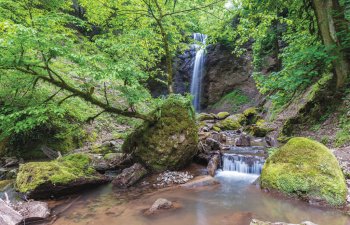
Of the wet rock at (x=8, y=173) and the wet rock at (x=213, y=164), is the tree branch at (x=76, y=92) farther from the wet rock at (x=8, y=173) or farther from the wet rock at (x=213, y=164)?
the wet rock at (x=8, y=173)

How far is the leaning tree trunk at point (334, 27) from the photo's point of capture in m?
7.33

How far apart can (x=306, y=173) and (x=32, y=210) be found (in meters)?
5.31

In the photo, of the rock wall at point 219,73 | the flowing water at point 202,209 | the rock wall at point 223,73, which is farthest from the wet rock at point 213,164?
the rock wall at point 223,73

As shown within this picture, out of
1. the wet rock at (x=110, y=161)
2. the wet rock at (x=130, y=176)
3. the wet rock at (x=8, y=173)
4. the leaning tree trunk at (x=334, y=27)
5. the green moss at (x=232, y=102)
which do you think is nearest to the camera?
the wet rock at (x=130, y=176)

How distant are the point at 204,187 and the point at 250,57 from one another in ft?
59.2

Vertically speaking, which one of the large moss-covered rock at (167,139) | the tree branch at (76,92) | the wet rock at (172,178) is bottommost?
the wet rock at (172,178)

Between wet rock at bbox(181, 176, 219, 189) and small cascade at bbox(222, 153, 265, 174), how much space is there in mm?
1125

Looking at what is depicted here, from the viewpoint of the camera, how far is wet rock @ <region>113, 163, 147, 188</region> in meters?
6.23

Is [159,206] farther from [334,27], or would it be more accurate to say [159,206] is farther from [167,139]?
[334,27]

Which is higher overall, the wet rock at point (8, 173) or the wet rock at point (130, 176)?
the wet rock at point (8, 173)

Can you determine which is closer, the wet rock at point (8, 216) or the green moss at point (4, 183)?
the wet rock at point (8, 216)

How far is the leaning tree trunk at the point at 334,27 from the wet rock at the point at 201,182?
516 cm

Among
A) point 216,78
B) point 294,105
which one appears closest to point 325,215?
point 294,105

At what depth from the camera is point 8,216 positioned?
4.00 metres
